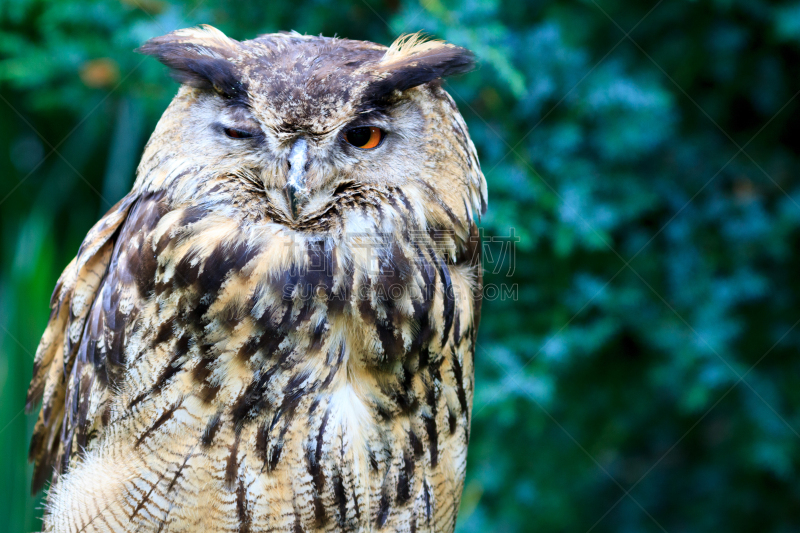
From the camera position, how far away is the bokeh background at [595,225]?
1600 millimetres

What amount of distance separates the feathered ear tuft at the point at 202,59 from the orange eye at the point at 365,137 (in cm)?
16

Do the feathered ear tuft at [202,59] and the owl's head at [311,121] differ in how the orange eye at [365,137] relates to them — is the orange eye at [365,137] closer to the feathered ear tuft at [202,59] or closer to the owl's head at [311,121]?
the owl's head at [311,121]

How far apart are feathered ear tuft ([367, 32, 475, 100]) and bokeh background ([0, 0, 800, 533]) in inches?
18.9

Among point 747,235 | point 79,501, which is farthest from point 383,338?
point 747,235

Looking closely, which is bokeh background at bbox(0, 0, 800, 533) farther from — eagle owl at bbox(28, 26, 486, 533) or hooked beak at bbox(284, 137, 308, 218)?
hooked beak at bbox(284, 137, 308, 218)

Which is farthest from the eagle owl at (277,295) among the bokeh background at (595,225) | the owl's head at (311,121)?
the bokeh background at (595,225)

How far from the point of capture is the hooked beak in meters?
0.88

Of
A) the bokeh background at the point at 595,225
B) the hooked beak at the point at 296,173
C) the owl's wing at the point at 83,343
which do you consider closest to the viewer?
the hooked beak at the point at 296,173

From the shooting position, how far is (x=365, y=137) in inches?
36.9

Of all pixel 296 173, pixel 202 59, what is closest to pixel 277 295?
pixel 296 173

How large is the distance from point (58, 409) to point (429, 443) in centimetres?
76

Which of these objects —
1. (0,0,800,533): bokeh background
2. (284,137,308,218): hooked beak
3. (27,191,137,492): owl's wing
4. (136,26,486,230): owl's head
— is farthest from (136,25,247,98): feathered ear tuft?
(0,0,800,533): bokeh background

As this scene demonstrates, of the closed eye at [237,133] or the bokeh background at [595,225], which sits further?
the bokeh background at [595,225]

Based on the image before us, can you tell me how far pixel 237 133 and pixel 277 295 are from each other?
252mm
